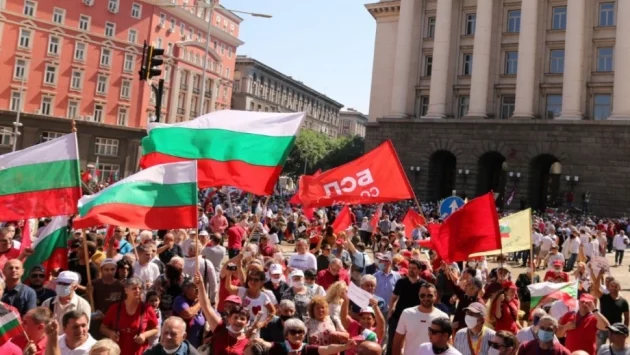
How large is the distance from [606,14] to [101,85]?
4430 cm

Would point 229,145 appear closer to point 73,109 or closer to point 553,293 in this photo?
point 553,293

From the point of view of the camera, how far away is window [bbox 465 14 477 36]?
4534 centimetres

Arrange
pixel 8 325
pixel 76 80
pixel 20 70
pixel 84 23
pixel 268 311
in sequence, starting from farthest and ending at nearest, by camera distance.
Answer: pixel 84 23 → pixel 76 80 → pixel 20 70 → pixel 268 311 → pixel 8 325

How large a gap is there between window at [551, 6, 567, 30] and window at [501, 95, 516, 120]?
553cm

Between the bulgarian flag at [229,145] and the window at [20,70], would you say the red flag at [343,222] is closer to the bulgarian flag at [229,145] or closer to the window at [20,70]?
the bulgarian flag at [229,145]

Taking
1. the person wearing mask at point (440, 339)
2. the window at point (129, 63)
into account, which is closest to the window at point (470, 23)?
the window at point (129, 63)

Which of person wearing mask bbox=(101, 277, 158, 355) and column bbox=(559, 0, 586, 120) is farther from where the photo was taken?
column bbox=(559, 0, 586, 120)

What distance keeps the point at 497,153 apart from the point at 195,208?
1544 inches

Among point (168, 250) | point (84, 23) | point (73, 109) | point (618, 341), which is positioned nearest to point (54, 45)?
point (84, 23)

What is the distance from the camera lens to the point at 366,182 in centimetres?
1123

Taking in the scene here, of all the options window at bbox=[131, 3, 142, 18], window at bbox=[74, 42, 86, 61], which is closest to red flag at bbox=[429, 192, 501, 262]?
window at bbox=[74, 42, 86, 61]

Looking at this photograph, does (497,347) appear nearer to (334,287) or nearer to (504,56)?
(334,287)

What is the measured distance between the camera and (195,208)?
729 cm

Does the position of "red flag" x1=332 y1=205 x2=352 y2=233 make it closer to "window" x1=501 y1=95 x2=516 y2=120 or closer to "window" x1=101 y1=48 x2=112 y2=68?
"window" x1=501 y1=95 x2=516 y2=120
